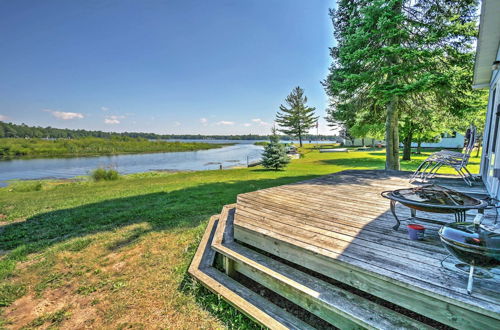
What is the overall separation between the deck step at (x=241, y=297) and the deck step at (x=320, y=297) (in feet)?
0.50

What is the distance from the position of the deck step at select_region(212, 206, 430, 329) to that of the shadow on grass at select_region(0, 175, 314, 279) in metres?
2.40

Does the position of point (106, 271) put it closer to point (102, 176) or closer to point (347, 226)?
point (347, 226)

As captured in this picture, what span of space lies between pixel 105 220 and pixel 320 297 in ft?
17.2

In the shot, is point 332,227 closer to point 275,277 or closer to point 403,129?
point 275,277

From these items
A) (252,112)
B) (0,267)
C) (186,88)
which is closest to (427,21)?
(0,267)

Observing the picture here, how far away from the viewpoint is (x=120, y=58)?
1541cm

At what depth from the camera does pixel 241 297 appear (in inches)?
81.8

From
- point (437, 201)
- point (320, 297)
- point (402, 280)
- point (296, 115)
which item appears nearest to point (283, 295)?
point (320, 297)

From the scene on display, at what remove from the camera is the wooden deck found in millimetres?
1378

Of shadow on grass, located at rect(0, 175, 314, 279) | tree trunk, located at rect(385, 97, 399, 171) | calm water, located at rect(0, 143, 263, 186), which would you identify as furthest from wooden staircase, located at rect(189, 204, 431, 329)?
calm water, located at rect(0, 143, 263, 186)

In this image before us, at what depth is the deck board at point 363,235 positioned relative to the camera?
1.39 metres

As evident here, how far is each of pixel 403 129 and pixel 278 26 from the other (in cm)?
1029

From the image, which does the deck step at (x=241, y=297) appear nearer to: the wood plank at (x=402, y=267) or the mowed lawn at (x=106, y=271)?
the mowed lawn at (x=106, y=271)

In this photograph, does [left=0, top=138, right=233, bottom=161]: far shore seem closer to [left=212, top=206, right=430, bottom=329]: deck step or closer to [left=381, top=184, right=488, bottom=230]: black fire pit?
[left=212, top=206, right=430, bottom=329]: deck step
